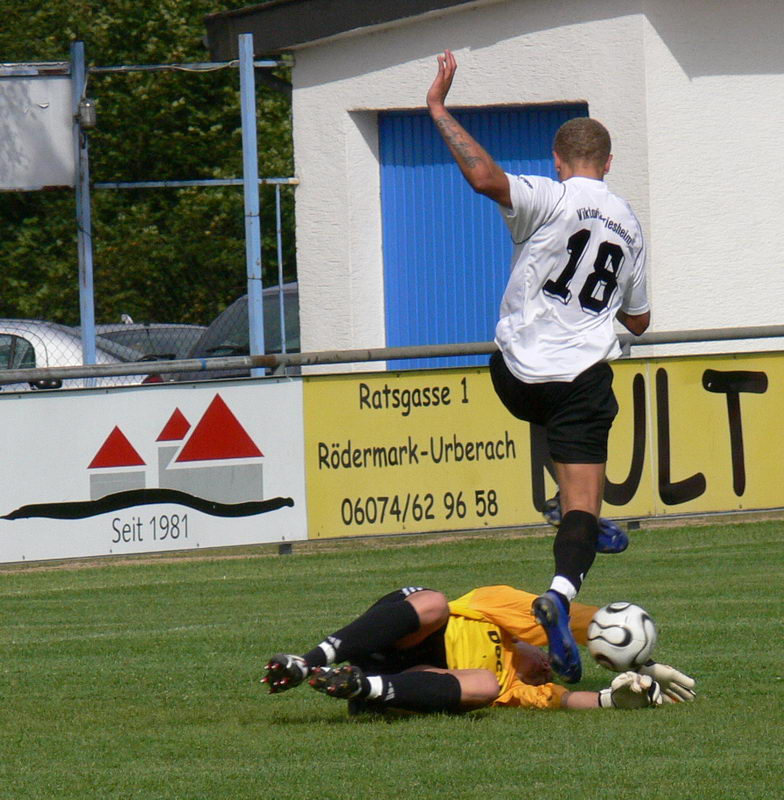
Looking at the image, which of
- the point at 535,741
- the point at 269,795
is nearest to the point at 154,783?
the point at 269,795

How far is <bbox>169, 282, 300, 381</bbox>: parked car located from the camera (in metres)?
17.9

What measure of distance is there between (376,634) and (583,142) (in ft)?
6.85

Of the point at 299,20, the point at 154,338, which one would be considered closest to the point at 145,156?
the point at 154,338

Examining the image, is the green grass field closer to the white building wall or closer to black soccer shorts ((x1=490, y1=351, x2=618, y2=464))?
black soccer shorts ((x1=490, y1=351, x2=618, y2=464))

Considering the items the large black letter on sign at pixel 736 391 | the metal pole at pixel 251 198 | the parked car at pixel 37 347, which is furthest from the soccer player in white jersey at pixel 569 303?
the parked car at pixel 37 347

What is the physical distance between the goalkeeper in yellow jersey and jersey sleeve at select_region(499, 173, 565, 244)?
1.40m

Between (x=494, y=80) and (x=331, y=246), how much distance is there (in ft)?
7.85

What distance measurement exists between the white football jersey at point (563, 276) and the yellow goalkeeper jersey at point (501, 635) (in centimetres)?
89

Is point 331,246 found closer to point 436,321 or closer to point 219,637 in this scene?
point 436,321

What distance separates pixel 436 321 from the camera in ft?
56.5

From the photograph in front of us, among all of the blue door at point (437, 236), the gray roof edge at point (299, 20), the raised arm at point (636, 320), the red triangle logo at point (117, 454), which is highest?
the gray roof edge at point (299, 20)

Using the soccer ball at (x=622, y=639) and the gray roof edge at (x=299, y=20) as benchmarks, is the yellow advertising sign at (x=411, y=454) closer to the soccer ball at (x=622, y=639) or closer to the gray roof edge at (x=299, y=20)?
the gray roof edge at (x=299, y=20)

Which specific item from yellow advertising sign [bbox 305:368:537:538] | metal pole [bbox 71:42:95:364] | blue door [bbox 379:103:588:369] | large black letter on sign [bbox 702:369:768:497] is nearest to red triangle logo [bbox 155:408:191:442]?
yellow advertising sign [bbox 305:368:537:538]

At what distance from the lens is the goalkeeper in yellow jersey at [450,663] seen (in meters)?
6.15
